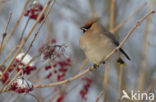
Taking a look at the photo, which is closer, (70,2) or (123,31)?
(123,31)

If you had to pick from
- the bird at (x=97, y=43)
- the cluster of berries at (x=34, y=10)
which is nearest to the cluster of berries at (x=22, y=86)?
the cluster of berries at (x=34, y=10)

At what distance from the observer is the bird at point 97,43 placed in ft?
8.65

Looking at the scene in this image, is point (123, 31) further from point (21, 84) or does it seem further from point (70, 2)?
point (21, 84)

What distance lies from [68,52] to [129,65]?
344 cm

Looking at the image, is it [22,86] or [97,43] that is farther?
[97,43]

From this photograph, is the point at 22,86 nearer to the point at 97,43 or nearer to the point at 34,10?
the point at 34,10

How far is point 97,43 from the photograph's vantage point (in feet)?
8.73

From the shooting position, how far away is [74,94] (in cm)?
439

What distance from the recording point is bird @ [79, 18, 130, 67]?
264 cm

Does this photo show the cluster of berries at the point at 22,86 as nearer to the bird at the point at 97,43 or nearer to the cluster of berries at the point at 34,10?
the cluster of berries at the point at 34,10

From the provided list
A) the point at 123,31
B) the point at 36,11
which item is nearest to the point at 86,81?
the point at 36,11

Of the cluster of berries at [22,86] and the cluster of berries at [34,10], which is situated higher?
the cluster of berries at [34,10]

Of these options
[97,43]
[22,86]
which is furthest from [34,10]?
[97,43]

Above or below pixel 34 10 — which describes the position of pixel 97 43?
below
